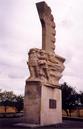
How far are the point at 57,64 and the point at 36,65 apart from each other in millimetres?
2815

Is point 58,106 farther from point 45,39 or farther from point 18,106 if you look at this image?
point 18,106

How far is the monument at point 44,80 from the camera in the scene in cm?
1938

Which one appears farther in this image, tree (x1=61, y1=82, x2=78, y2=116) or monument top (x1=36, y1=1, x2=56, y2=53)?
tree (x1=61, y1=82, x2=78, y2=116)

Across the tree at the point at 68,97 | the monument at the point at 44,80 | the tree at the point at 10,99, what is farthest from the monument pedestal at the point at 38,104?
the tree at the point at 10,99

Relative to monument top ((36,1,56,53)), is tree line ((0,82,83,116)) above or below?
below

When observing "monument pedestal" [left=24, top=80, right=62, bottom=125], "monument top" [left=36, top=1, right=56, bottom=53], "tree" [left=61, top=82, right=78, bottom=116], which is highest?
"monument top" [left=36, top=1, right=56, bottom=53]

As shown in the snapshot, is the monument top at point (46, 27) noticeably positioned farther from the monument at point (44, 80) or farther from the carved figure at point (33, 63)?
the carved figure at point (33, 63)

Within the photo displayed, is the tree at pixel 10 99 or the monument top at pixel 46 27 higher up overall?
the monument top at pixel 46 27

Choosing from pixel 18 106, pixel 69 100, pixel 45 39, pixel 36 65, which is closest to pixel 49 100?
pixel 36 65

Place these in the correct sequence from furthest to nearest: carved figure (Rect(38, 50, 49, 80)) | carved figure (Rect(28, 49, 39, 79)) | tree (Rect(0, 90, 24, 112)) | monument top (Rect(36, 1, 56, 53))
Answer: tree (Rect(0, 90, 24, 112)) < monument top (Rect(36, 1, 56, 53)) < carved figure (Rect(38, 50, 49, 80)) < carved figure (Rect(28, 49, 39, 79))

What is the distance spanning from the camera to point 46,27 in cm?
2183

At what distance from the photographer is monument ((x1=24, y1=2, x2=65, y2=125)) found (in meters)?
19.4

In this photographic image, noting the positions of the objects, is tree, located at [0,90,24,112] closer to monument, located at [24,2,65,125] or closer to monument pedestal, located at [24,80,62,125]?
monument, located at [24,2,65,125]

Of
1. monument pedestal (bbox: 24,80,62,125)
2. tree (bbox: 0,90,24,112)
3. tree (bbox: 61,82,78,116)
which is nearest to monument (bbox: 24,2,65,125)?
monument pedestal (bbox: 24,80,62,125)
